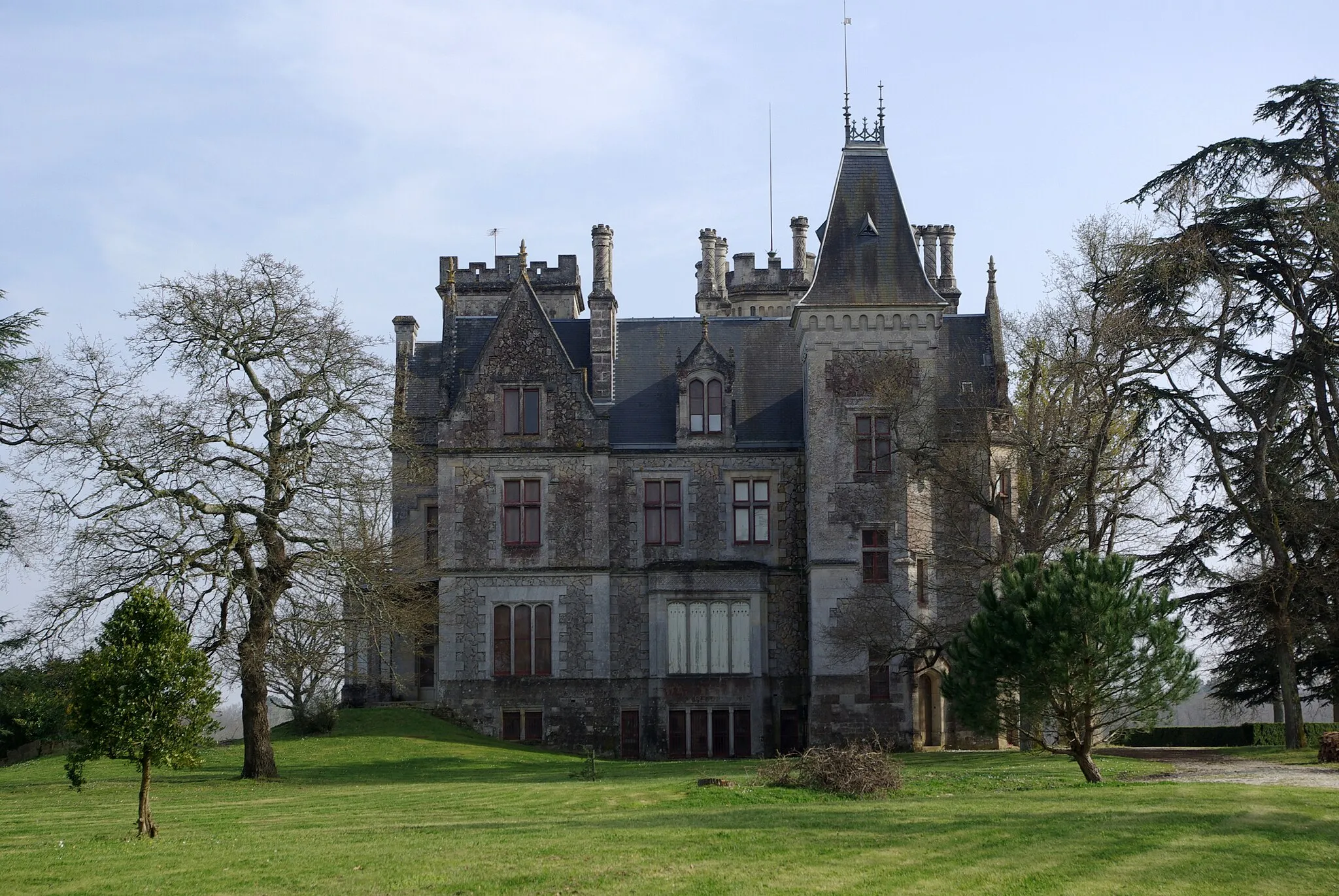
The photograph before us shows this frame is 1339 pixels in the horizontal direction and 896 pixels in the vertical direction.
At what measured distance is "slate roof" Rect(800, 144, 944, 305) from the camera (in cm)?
3984

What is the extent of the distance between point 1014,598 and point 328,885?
42.0ft

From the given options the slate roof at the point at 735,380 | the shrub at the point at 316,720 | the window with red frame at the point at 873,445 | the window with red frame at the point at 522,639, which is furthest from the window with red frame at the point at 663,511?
the shrub at the point at 316,720

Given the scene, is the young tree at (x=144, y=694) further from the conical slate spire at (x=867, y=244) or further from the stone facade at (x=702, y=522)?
the conical slate spire at (x=867, y=244)

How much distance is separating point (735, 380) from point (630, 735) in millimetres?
10437

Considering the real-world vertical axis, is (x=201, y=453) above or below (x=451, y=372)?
below

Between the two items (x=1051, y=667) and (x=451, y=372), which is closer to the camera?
(x=1051, y=667)

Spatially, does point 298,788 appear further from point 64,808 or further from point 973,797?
point 973,797

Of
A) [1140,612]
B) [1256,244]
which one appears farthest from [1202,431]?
[1140,612]

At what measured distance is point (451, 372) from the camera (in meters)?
42.5

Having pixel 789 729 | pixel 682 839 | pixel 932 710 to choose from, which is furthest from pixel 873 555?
pixel 682 839

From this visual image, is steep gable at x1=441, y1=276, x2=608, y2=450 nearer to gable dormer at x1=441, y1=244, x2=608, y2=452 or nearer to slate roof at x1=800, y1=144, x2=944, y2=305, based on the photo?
gable dormer at x1=441, y1=244, x2=608, y2=452

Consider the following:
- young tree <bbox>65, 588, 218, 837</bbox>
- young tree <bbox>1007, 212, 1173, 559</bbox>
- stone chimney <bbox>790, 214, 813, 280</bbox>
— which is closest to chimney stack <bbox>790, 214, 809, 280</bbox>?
stone chimney <bbox>790, 214, 813, 280</bbox>

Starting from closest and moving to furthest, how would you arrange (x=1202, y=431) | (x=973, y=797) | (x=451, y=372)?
1. (x=973, y=797)
2. (x=1202, y=431)
3. (x=451, y=372)

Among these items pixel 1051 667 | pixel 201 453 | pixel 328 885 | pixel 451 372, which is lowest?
pixel 328 885
